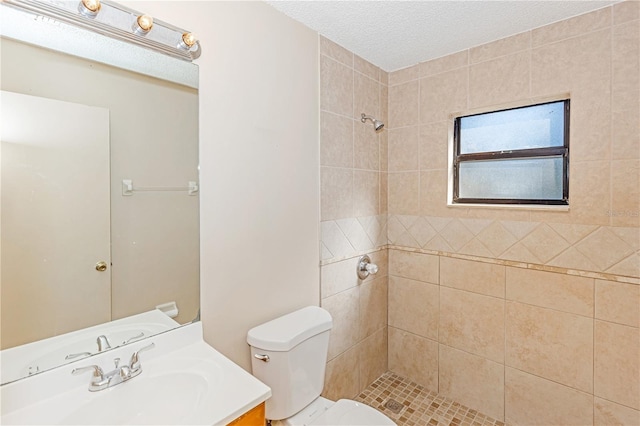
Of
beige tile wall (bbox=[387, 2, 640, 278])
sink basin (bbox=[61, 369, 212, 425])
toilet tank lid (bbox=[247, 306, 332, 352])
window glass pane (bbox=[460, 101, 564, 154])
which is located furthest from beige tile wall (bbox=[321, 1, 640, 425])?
sink basin (bbox=[61, 369, 212, 425])

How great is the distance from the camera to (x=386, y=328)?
249 cm

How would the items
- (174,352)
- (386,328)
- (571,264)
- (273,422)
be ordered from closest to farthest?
(174,352), (273,422), (571,264), (386,328)

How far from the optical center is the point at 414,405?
2139 mm

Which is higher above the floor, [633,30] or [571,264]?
[633,30]

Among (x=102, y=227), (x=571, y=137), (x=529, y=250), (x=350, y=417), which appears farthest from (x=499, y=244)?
(x=102, y=227)

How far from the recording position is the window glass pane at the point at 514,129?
6.00 ft

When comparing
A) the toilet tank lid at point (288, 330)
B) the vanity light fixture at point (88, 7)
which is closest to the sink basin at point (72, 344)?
the toilet tank lid at point (288, 330)

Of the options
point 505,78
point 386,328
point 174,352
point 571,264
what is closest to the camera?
point 174,352

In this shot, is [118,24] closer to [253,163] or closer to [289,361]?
[253,163]

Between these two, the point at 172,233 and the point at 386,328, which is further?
the point at 386,328

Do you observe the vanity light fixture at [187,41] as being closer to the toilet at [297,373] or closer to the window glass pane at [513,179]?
the toilet at [297,373]

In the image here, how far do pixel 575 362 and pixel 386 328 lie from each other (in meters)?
1.16

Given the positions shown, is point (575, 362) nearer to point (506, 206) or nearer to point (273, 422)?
point (506, 206)

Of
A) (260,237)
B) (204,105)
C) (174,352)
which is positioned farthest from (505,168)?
(174,352)
